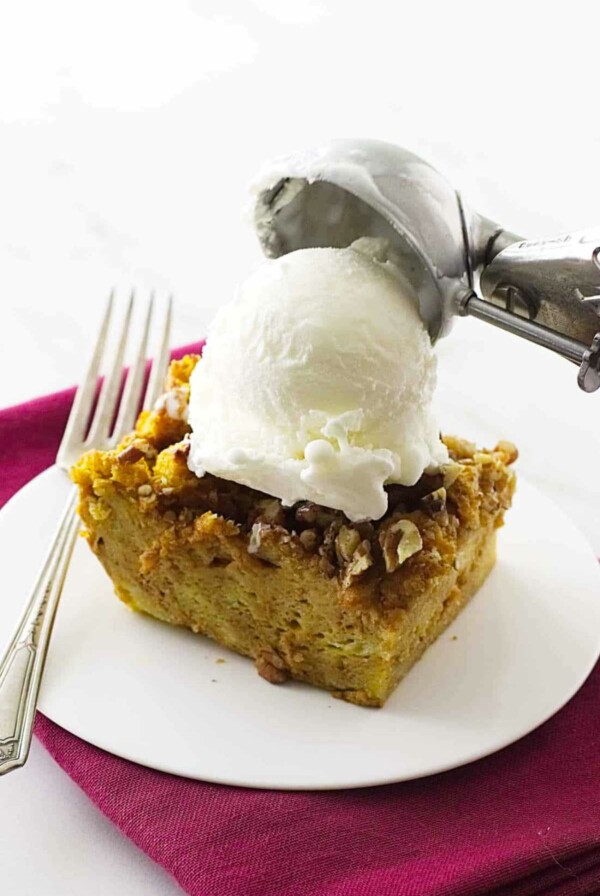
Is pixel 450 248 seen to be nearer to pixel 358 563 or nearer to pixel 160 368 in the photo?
pixel 358 563

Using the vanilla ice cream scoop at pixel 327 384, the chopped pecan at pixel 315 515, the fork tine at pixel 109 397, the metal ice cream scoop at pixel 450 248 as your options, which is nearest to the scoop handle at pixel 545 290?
the metal ice cream scoop at pixel 450 248

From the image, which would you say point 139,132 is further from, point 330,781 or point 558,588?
point 330,781

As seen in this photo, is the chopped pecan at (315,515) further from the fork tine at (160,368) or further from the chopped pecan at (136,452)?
the fork tine at (160,368)

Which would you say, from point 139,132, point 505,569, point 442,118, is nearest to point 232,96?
point 139,132

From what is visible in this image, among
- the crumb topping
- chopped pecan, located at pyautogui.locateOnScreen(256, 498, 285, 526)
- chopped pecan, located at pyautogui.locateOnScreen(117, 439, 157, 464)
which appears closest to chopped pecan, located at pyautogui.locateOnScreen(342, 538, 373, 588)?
the crumb topping

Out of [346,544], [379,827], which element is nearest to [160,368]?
[346,544]

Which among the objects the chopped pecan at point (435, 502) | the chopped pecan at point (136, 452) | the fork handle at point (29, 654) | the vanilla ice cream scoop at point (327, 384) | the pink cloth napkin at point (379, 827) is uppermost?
the vanilla ice cream scoop at point (327, 384)

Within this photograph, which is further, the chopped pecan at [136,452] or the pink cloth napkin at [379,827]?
the chopped pecan at [136,452]

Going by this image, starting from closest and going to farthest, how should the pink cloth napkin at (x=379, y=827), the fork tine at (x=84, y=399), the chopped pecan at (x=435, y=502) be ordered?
1. the pink cloth napkin at (x=379, y=827)
2. the chopped pecan at (x=435, y=502)
3. the fork tine at (x=84, y=399)
